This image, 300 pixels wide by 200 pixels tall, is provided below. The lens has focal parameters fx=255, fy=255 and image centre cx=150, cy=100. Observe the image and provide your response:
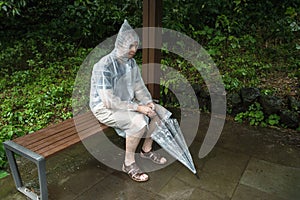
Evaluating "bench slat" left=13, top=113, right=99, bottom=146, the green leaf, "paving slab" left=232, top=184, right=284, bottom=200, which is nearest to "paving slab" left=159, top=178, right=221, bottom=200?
"paving slab" left=232, top=184, right=284, bottom=200

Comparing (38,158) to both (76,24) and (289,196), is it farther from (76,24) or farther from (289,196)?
(76,24)

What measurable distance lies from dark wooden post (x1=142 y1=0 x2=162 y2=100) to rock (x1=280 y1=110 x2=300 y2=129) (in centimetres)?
143

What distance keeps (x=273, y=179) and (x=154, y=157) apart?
101 cm

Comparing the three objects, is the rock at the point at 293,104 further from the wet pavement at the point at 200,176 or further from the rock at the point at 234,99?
the rock at the point at 234,99

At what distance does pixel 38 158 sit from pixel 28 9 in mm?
5100

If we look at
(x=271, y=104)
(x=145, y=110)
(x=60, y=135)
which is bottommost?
(x=271, y=104)

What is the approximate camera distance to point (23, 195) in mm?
1939

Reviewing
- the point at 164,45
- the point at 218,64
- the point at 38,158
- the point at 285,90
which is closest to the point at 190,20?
the point at 164,45

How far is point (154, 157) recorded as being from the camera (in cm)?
234

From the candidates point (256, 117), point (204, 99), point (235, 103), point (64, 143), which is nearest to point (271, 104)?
point (256, 117)

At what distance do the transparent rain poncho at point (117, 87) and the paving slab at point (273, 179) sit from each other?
996 mm

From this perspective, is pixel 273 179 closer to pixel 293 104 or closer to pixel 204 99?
pixel 293 104

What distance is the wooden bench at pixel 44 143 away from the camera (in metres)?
1.67

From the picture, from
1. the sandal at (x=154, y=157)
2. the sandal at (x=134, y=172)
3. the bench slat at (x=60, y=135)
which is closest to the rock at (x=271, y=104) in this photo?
the sandal at (x=154, y=157)
